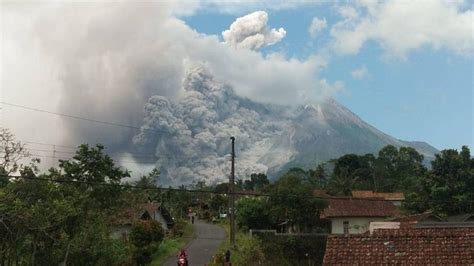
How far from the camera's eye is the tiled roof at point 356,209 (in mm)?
49844

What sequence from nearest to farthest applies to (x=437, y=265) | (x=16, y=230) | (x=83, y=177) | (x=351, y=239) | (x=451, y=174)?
1. (x=437, y=265)
2. (x=351, y=239)
3. (x=16, y=230)
4. (x=83, y=177)
5. (x=451, y=174)

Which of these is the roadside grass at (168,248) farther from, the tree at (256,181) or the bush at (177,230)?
the tree at (256,181)

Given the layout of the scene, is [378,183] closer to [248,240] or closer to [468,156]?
[468,156]

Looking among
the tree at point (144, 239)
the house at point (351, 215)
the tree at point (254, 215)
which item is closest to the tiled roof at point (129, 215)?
the tree at point (144, 239)

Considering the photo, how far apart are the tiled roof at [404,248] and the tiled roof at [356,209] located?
3291 cm

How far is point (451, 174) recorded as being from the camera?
43.8 meters

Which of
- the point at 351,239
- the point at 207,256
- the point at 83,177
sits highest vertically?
the point at 83,177

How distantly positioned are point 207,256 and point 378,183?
201 ft

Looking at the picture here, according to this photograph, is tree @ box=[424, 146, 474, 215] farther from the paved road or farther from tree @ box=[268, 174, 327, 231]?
the paved road

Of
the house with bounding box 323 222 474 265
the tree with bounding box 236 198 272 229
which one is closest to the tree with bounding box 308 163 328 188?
the tree with bounding box 236 198 272 229

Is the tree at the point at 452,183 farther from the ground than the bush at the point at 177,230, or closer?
farther from the ground

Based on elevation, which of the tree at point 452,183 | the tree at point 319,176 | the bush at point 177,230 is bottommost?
the bush at point 177,230

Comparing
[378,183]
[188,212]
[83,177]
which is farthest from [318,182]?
[83,177]

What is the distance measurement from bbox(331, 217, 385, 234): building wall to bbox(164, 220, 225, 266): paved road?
1041 cm
